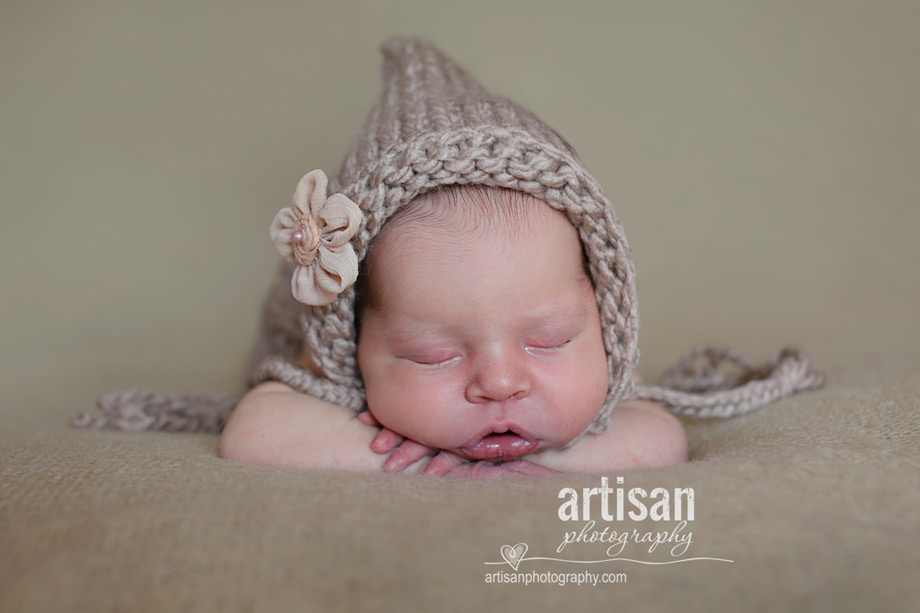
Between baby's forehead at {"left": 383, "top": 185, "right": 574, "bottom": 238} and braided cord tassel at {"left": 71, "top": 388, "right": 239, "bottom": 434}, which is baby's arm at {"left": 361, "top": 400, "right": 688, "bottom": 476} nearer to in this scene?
baby's forehead at {"left": 383, "top": 185, "right": 574, "bottom": 238}

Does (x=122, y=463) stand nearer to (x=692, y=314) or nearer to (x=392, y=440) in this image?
(x=392, y=440)

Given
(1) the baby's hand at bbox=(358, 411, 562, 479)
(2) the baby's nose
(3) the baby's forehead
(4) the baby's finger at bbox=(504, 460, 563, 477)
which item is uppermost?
(3) the baby's forehead

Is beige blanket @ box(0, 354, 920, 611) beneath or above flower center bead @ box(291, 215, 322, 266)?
beneath

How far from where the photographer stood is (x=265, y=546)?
34.6 inches

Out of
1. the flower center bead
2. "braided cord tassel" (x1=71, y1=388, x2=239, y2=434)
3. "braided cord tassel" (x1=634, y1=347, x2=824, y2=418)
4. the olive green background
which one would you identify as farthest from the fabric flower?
the olive green background

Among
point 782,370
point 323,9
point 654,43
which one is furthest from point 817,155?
point 323,9

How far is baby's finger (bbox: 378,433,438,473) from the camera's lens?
1383 millimetres

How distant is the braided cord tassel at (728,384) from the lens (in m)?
1.69

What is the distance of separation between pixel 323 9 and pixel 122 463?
245cm

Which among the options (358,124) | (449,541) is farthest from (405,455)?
(358,124)

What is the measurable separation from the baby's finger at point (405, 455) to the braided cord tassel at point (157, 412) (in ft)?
1.91

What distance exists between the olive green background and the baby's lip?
1735 mm

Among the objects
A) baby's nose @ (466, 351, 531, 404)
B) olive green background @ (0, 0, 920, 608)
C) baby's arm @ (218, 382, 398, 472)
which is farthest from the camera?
olive green background @ (0, 0, 920, 608)

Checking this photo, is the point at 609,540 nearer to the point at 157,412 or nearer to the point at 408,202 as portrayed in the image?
the point at 408,202
